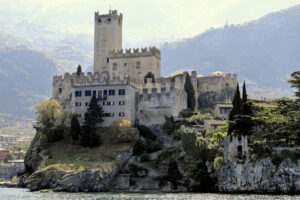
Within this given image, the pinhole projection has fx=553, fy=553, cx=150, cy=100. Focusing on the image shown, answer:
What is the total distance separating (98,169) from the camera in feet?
284

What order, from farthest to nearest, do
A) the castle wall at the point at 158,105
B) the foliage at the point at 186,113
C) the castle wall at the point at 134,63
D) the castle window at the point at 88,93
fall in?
the castle wall at the point at 134,63, the castle window at the point at 88,93, the castle wall at the point at 158,105, the foliage at the point at 186,113

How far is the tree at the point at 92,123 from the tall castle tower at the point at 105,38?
62.7 ft

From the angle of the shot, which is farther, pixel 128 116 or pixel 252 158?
pixel 128 116

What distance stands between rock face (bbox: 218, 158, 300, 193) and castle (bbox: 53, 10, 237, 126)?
2128 cm

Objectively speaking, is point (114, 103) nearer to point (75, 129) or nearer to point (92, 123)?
point (92, 123)

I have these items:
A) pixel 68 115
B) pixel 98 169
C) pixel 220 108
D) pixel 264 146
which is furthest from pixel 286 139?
pixel 68 115

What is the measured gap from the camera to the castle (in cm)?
10056

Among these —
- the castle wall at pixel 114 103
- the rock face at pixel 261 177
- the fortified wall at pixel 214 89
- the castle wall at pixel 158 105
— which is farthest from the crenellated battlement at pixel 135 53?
the rock face at pixel 261 177

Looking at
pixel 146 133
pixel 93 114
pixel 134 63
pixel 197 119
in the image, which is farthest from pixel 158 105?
pixel 134 63

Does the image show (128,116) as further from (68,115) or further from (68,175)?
(68,175)

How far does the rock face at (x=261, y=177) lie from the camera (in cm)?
7669

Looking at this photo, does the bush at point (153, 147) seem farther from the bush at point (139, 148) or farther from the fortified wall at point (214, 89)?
the fortified wall at point (214, 89)

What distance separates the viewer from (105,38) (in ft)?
389

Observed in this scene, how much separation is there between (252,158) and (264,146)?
2.59 m
